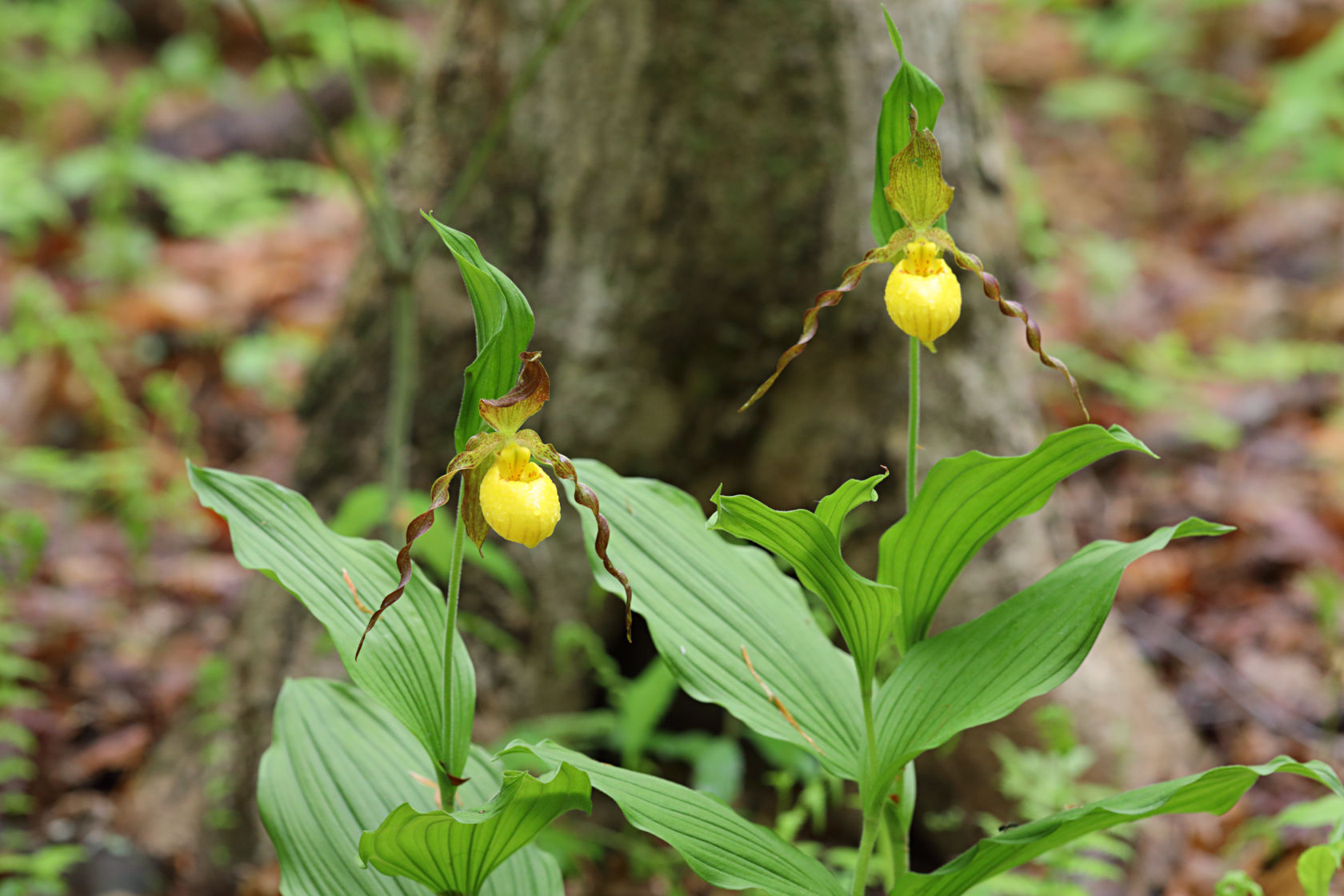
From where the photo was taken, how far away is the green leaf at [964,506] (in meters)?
0.96

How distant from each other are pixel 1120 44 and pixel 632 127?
3.49m

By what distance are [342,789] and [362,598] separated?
0.88 ft

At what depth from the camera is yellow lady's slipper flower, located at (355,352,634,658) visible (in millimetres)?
888

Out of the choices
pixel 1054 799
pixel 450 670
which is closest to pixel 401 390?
pixel 450 670

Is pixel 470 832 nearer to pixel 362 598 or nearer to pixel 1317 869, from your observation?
pixel 362 598

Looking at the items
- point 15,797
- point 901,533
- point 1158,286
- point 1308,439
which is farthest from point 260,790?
point 1158,286

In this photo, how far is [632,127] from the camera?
1860 mm

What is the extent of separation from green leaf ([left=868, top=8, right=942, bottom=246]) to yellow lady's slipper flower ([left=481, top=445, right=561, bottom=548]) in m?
0.44

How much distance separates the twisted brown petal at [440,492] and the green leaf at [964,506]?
1.37ft

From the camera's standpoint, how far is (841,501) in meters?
0.98

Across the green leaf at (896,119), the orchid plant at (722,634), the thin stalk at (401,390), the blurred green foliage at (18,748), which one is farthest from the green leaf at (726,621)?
the blurred green foliage at (18,748)

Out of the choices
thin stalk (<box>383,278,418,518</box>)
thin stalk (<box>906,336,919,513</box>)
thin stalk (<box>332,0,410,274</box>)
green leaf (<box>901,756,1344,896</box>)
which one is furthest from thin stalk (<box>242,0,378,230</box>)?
green leaf (<box>901,756,1344,896</box>)

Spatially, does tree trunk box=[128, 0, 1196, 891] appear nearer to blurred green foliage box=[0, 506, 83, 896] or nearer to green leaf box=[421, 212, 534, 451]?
blurred green foliage box=[0, 506, 83, 896]

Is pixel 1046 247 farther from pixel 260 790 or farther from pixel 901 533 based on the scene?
pixel 260 790
